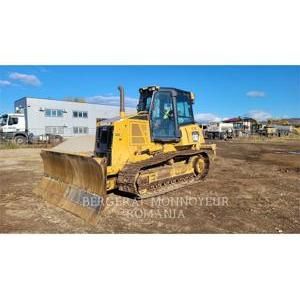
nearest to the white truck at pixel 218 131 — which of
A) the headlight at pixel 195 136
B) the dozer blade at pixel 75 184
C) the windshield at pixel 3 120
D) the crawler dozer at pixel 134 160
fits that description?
the windshield at pixel 3 120

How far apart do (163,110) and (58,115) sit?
22.2 m

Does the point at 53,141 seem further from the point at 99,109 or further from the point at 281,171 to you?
the point at 281,171

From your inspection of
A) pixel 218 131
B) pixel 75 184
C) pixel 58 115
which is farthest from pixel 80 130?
pixel 75 184

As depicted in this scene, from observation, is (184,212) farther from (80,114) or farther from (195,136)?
(80,114)

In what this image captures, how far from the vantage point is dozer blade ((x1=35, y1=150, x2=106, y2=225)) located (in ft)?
20.2

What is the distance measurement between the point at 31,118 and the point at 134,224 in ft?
75.7

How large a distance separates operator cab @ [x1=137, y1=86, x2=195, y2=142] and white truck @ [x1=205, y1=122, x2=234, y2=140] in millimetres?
32247

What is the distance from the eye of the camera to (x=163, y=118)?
8.26 meters

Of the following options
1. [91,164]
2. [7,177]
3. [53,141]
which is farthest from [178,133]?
[53,141]

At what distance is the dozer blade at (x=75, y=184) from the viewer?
20.2 ft

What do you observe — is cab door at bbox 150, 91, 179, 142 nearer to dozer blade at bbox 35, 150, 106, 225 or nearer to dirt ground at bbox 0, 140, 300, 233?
dirt ground at bbox 0, 140, 300, 233

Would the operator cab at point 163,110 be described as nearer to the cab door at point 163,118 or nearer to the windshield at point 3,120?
the cab door at point 163,118

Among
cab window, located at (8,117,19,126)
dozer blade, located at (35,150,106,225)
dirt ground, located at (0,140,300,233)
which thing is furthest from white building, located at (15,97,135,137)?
dozer blade, located at (35,150,106,225)

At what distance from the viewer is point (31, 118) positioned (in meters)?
26.5
